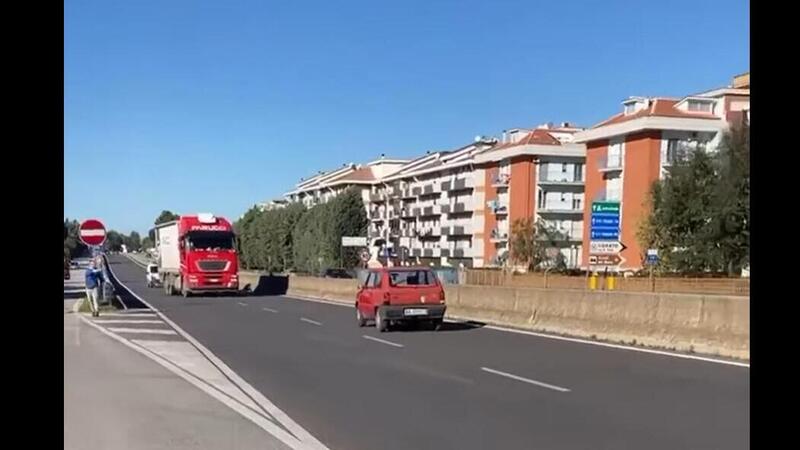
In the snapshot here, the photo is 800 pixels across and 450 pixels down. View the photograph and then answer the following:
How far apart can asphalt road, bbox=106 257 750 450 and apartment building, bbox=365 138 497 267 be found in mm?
72442

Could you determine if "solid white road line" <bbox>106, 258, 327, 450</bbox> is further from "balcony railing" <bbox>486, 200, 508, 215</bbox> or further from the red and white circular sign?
"balcony railing" <bbox>486, 200, 508, 215</bbox>

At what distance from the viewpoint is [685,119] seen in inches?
2608

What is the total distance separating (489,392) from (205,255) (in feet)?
104

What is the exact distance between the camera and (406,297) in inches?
860

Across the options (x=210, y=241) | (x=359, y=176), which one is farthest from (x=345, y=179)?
(x=210, y=241)

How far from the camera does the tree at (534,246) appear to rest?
7550cm

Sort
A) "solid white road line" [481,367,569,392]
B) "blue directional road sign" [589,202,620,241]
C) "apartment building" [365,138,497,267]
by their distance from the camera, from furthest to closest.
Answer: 1. "apartment building" [365,138,497,267]
2. "blue directional road sign" [589,202,620,241]
3. "solid white road line" [481,367,569,392]

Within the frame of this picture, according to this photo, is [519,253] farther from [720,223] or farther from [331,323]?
[331,323]

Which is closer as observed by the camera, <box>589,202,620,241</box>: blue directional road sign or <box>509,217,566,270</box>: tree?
<box>589,202,620,241</box>: blue directional road sign

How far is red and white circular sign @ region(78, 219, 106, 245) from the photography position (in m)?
21.2

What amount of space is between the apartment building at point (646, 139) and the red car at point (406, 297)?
144ft

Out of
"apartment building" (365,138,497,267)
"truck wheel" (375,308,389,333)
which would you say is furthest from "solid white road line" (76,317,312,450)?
"apartment building" (365,138,497,267)

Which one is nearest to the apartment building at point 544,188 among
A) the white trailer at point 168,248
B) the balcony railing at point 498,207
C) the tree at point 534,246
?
the balcony railing at point 498,207
